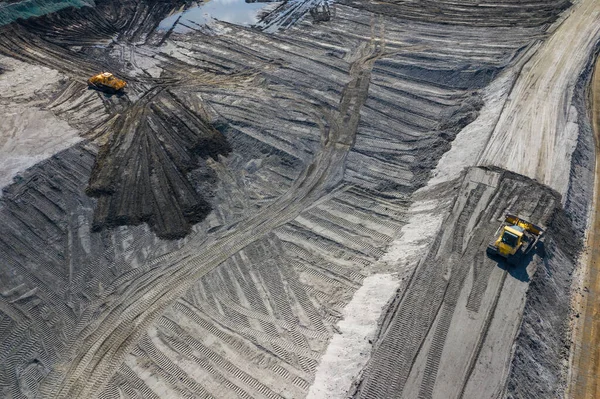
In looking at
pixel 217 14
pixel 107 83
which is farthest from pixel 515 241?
pixel 217 14

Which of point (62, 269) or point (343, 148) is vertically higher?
point (343, 148)

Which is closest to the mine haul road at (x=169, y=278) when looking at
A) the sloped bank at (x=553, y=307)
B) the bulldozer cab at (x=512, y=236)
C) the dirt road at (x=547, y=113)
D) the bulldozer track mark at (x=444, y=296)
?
the bulldozer track mark at (x=444, y=296)

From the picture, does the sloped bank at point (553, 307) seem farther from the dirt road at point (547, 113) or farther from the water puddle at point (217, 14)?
the water puddle at point (217, 14)

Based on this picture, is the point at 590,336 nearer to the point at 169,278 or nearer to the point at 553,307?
the point at 553,307

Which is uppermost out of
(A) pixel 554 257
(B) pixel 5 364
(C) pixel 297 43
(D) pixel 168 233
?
(C) pixel 297 43

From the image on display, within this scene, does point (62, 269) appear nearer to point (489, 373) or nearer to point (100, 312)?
point (100, 312)

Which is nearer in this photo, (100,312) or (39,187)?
(100,312)

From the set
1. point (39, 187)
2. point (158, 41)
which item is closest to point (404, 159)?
point (39, 187)
